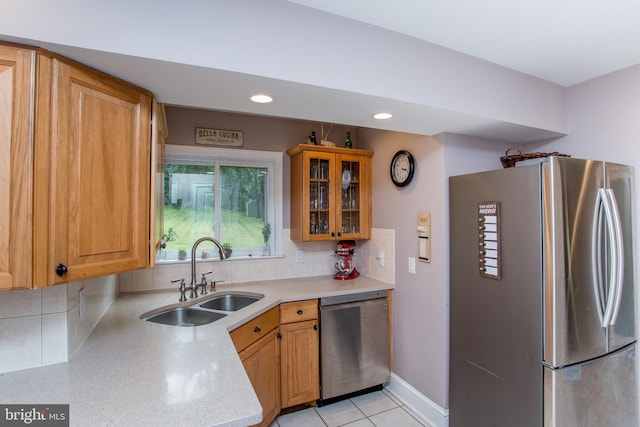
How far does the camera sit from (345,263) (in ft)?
9.86

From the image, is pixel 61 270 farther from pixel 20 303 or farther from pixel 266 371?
pixel 266 371

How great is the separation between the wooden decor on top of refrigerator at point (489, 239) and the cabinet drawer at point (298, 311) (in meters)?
1.23

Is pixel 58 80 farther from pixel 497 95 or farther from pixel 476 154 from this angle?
pixel 476 154

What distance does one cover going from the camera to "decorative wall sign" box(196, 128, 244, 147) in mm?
2764

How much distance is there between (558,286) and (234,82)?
186cm

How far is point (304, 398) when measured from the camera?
7.84 ft

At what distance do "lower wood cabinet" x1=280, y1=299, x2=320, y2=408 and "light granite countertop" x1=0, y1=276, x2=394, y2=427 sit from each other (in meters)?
0.67

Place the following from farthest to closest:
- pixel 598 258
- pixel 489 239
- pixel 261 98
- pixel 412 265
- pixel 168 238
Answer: pixel 168 238, pixel 412 265, pixel 489 239, pixel 598 258, pixel 261 98

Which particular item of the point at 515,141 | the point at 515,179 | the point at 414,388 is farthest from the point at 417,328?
the point at 515,141

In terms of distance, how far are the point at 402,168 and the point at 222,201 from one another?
5.42 ft

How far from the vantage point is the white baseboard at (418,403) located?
2.20 metres

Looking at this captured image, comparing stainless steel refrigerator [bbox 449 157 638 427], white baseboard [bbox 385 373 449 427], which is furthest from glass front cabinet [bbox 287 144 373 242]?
white baseboard [bbox 385 373 449 427]

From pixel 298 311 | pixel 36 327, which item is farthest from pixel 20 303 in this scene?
pixel 298 311

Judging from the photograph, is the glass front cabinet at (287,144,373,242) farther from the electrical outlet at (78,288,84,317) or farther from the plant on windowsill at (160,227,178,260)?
the electrical outlet at (78,288,84,317)
